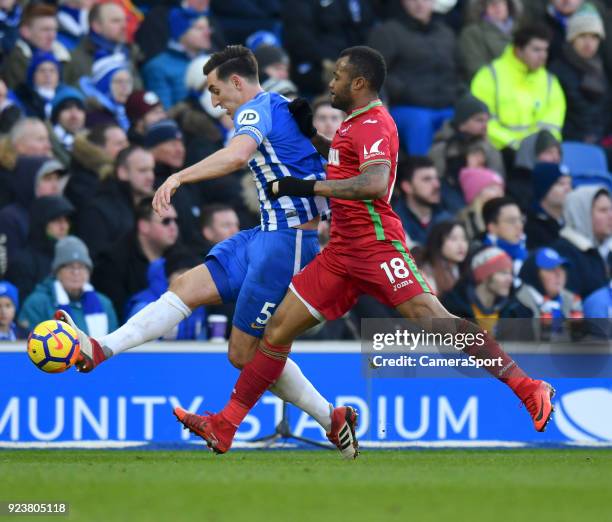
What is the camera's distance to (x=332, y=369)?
453 inches

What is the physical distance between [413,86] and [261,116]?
6.65 meters

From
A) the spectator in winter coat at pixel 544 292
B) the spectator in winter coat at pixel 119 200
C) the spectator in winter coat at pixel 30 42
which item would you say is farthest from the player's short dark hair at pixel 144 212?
the spectator in winter coat at pixel 544 292

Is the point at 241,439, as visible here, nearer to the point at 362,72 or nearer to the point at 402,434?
the point at 402,434

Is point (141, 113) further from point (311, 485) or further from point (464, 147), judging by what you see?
point (311, 485)

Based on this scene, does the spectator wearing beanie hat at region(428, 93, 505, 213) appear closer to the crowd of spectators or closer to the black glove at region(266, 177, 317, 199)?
the crowd of spectators

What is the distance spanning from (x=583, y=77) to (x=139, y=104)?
5.19m

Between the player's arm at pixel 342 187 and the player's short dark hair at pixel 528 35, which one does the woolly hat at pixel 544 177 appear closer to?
the player's short dark hair at pixel 528 35

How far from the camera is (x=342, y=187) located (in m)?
8.48

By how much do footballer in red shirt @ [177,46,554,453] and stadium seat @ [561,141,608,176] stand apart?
7.06 meters

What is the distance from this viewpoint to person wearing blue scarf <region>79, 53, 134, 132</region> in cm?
1430

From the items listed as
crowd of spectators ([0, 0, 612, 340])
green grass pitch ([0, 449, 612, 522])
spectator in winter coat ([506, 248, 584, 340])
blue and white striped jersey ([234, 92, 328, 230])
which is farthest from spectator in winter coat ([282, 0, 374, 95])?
blue and white striped jersey ([234, 92, 328, 230])

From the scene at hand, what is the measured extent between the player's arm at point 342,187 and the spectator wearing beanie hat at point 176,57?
6574mm

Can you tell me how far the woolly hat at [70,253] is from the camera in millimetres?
11883

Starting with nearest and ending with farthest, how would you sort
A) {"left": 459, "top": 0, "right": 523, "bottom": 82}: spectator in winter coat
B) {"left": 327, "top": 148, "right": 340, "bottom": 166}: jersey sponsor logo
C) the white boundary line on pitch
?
1. {"left": 327, "top": 148, "right": 340, "bottom": 166}: jersey sponsor logo
2. the white boundary line on pitch
3. {"left": 459, "top": 0, "right": 523, "bottom": 82}: spectator in winter coat
